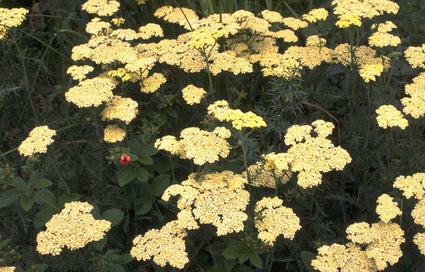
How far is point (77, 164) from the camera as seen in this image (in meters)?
3.29

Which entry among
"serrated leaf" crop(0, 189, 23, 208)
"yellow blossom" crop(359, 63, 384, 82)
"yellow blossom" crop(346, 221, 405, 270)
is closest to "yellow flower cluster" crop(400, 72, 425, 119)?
"yellow blossom" crop(359, 63, 384, 82)

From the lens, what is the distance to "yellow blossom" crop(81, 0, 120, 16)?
3.48m

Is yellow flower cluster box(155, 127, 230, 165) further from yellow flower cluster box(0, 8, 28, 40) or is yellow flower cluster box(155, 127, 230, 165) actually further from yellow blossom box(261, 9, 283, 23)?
yellow blossom box(261, 9, 283, 23)

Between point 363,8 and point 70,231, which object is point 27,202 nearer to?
point 70,231

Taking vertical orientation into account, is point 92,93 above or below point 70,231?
above

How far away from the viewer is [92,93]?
2891 millimetres

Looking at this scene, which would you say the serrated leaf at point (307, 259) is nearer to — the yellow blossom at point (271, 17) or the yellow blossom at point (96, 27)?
the yellow blossom at point (271, 17)

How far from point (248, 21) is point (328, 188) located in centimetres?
117

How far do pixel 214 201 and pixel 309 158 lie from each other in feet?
1.67

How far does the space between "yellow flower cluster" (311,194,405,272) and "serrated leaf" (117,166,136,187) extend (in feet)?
3.14

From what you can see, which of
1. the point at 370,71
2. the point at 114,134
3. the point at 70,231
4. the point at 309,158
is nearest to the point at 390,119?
the point at 370,71

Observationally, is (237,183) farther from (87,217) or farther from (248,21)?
(248,21)

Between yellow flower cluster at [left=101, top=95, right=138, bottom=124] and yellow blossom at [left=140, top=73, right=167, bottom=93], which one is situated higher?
yellow blossom at [left=140, top=73, right=167, bottom=93]

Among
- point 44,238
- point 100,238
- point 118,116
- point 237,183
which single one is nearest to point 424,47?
point 237,183
